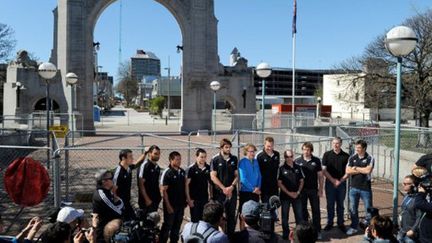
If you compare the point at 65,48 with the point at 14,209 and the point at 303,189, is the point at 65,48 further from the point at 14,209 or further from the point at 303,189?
the point at 303,189

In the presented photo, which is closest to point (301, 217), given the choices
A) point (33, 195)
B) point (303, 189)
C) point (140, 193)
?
point (303, 189)

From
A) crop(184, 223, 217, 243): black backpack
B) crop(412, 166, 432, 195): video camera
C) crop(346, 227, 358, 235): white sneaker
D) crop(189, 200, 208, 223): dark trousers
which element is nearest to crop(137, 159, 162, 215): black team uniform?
crop(189, 200, 208, 223): dark trousers

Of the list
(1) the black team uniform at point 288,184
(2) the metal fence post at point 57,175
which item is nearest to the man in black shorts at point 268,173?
(1) the black team uniform at point 288,184

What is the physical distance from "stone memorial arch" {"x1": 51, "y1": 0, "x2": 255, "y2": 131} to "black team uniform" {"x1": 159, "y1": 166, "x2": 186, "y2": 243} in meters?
28.1

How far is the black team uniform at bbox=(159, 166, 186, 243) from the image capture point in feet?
24.3

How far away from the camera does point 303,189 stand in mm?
8555

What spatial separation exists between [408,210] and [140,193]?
4.13 m

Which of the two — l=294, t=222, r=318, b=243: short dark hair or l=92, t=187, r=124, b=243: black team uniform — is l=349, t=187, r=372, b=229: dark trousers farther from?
l=92, t=187, r=124, b=243: black team uniform

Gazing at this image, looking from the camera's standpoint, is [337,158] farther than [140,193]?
Yes

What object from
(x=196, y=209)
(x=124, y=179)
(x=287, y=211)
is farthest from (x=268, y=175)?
(x=124, y=179)

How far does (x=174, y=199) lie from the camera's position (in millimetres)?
7465

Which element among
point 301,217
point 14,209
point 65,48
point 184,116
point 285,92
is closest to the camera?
point 301,217

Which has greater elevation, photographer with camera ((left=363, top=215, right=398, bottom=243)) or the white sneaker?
photographer with camera ((left=363, top=215, right=398, bottom=243))

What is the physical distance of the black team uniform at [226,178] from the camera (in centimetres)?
795
